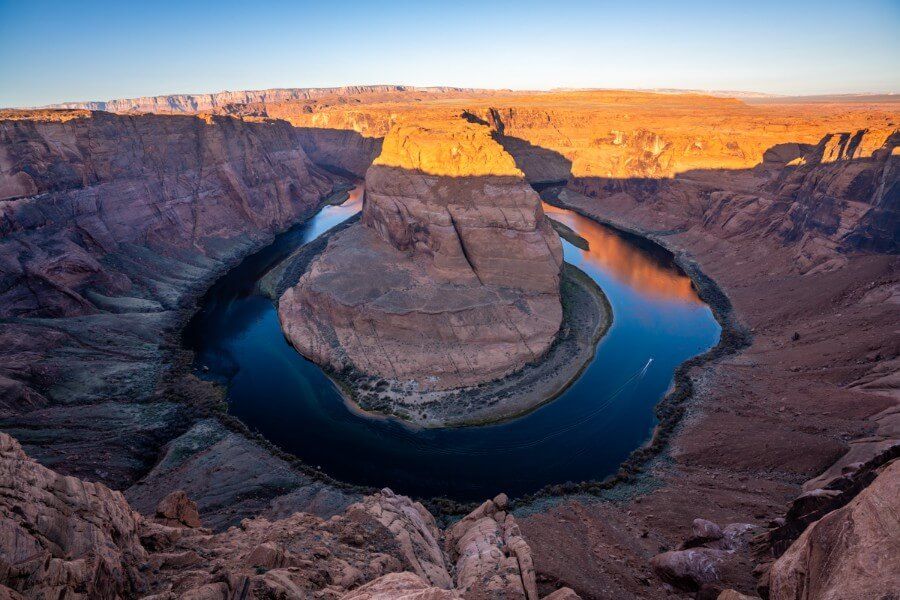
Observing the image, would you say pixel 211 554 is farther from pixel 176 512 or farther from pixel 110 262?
pixel 110 262

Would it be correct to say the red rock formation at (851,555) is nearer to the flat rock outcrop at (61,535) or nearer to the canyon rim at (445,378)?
the canyon rim at (445,378)

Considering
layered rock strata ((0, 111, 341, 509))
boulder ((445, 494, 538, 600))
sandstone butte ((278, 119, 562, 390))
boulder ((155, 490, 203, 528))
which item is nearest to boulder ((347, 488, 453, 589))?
boulder ((445, 494, 538, 600))

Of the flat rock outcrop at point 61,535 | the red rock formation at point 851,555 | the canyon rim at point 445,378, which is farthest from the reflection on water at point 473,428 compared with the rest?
the red rock formation at point 851,555

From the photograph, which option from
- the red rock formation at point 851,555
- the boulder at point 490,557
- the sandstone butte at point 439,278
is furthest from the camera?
the sandstone butte at point 439,278

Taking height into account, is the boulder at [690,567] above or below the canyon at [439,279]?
below

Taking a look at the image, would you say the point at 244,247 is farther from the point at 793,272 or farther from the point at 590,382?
the point at 793,272

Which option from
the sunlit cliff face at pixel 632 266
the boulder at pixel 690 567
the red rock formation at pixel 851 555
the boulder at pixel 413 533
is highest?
the sunlit cliff face at pixel 632 266

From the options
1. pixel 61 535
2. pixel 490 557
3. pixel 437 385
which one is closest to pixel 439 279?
pixel 437 385
